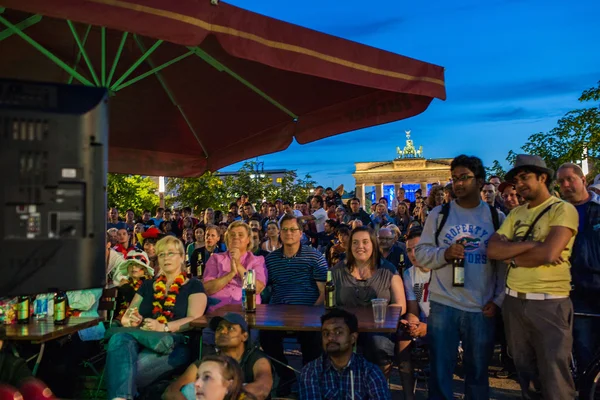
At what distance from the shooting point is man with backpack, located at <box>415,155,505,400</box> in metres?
4.29

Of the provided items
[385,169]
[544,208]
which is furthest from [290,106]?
[385,169]

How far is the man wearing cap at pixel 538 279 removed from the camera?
384 cm

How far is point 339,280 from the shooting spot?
5438 millimetres

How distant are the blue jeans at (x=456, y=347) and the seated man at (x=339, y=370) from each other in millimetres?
504

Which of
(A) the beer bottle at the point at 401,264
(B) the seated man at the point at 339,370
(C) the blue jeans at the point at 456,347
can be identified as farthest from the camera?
(A) the beer bottle at the point at 401,264

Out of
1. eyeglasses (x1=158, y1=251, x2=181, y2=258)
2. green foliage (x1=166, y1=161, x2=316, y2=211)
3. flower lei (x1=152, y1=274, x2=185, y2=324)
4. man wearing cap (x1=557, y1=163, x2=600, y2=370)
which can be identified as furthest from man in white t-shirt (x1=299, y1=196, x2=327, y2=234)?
green foliage (x1=166, y1=161, x2=316, y2=211)

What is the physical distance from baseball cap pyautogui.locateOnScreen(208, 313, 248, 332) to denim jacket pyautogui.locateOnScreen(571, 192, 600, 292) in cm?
265

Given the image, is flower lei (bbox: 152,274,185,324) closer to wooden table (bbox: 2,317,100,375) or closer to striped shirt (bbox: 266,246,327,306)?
wooden table (bbox: 2,317,100,375)

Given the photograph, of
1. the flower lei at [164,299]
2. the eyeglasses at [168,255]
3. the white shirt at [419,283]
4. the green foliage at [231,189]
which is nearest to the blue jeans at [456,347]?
the white shirt at [419,283]

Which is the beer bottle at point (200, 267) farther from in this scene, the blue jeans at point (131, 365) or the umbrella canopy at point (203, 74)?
the blue jeans at point (131, 365)

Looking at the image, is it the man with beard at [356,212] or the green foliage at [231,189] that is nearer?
the man with beard at [356,212]

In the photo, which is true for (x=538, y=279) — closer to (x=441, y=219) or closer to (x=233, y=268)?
(x=441, y=219)

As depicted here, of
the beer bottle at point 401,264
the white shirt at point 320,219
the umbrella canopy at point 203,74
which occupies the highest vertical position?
the umbrella canopy at point 203,74

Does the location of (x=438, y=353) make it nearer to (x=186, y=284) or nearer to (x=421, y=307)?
(x=421, y=307)
